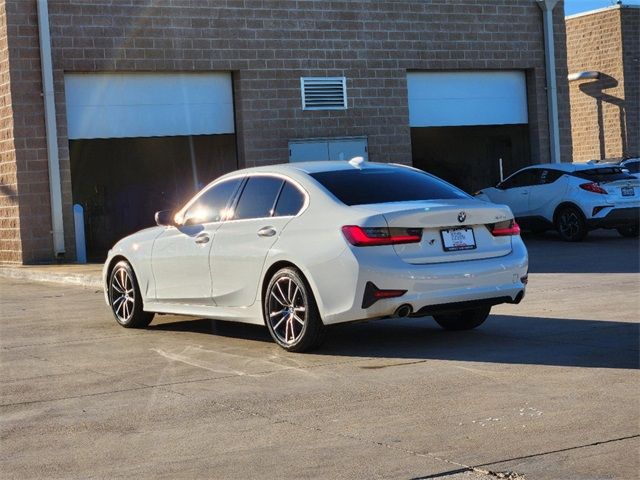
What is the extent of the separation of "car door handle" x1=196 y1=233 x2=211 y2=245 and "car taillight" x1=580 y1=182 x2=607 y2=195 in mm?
12298

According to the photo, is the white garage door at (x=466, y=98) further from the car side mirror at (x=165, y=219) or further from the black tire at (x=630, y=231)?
the car side mirror at (x=165, y=219)

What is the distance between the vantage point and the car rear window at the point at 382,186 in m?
9.47

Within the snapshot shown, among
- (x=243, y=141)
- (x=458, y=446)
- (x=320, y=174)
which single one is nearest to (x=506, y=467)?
(x=458, y=446)

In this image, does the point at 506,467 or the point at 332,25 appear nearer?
the point at 506,467

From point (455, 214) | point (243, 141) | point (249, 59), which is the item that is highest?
point (249, 59)

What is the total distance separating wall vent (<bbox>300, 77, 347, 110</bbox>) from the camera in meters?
24.1

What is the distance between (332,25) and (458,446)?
19351mm

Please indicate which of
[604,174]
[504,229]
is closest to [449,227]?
[504,229]

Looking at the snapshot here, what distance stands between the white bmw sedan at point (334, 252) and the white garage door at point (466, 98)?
1561 cm

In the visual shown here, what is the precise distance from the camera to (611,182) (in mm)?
21188

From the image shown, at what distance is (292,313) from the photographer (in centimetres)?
930

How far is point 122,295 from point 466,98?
1627 centimetres

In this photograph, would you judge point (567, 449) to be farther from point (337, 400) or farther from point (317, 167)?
point (317, 167)

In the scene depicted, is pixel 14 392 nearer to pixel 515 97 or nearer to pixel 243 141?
pixel 243 141
